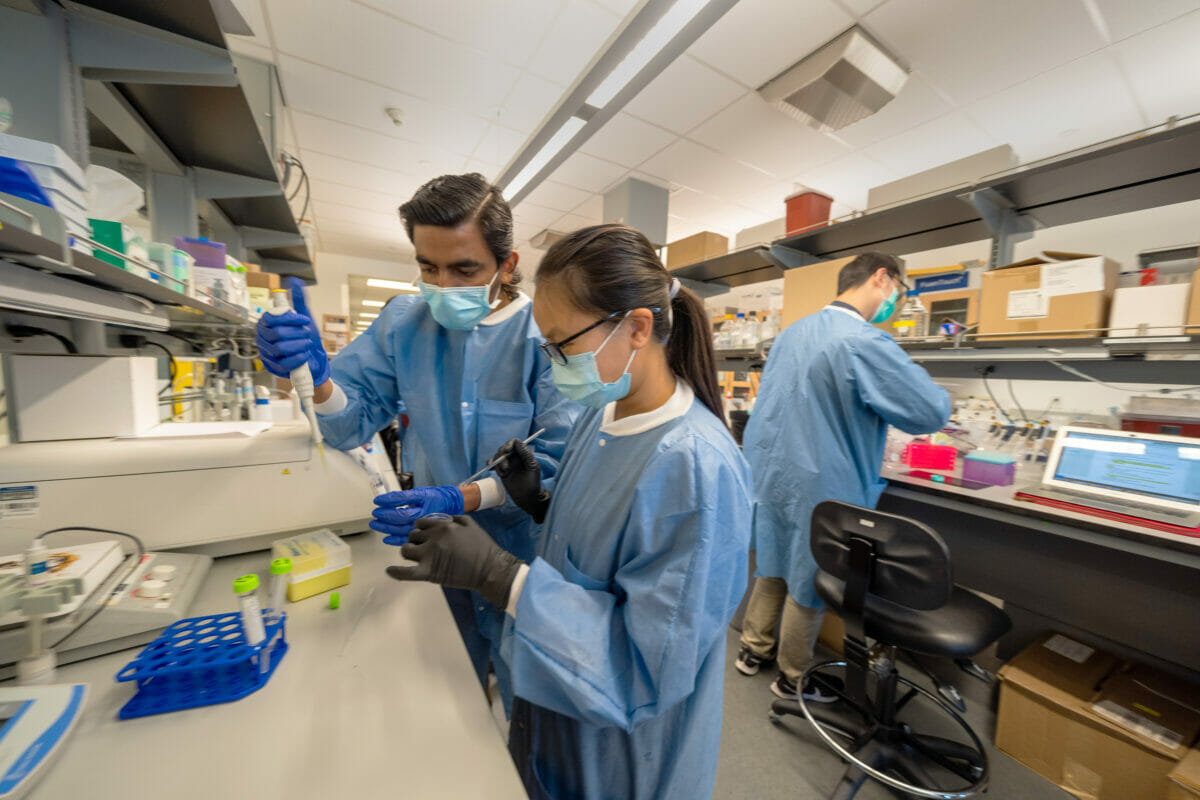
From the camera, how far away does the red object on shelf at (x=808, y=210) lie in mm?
2627

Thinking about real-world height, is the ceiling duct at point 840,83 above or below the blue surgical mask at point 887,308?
above

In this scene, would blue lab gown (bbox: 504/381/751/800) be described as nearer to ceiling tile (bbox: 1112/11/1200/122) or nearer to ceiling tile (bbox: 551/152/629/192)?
ceiling tile (bbox: 1112/11/1200/122)

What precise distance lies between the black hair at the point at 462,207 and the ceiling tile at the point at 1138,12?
2.55 m

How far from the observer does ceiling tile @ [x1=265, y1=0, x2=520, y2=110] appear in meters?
1.97

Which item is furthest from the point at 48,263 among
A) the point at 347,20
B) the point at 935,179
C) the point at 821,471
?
the point at 935,179

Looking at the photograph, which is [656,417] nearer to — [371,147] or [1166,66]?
[1166,66]

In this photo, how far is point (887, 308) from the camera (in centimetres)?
190

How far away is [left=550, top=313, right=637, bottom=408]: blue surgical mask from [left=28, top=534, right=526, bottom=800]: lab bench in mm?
466

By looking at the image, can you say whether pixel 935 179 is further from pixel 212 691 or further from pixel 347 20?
pixel 212 691

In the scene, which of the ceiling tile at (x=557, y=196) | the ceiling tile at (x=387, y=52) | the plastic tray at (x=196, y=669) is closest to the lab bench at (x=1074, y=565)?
the plastic tray at (x=196, y=669)

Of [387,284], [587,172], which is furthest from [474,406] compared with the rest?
[387,284]

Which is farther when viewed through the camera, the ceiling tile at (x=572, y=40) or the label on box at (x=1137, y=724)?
the ceiling tile at (x=572, y=40)

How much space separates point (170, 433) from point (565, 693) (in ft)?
3.64

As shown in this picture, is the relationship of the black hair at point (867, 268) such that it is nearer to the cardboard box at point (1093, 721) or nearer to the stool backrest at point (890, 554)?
the stool backrest at point (890, 554)
